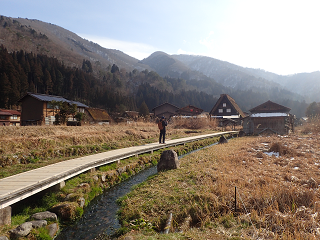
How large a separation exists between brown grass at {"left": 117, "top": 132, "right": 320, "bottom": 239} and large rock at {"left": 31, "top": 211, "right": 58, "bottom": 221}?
1696 millimetres

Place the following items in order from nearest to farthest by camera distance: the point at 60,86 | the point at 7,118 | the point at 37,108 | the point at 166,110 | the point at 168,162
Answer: the point at 168,162 → the point at 37,108 → the point at 7,118 → the point at 166,110 → the point at 60,86

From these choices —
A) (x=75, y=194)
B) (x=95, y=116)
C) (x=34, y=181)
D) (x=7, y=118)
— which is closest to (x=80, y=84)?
(x=95, y=116)

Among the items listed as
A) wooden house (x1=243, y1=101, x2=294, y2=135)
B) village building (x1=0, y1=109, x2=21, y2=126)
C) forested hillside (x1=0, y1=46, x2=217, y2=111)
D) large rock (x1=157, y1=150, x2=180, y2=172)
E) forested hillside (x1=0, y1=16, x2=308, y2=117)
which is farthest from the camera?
forested hillside (x1=0, y1=16, x2=308, y2=117)

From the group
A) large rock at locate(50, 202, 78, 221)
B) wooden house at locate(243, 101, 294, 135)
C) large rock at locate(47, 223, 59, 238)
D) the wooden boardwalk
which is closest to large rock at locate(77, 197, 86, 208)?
large rock at locate(50, 202, 78, 221)

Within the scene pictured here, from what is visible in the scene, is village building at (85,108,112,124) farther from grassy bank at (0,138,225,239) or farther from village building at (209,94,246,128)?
grassy bank at (0,138,225,239)

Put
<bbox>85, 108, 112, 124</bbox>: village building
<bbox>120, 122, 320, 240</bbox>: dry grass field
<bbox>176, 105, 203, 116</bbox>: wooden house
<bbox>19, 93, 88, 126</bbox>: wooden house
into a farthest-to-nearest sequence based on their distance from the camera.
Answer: <bbox>176, 105, 203, 116</bbox>: wooden house, <bbox>85, 108, 112, 124</bbox>: village building, <bbox>19, 93, 88, 126</bbox>: wooden house, <bbox>120, 122, 320, 240</bbox>: dry grass field

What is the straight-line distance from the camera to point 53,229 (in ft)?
15.0

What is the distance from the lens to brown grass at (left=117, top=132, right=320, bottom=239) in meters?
3.75

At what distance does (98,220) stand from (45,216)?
1.30m

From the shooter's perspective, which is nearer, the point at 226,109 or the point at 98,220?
the point at 98,220

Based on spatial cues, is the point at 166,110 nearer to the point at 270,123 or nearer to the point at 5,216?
the point at 270,123

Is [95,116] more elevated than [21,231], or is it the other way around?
[95,116]

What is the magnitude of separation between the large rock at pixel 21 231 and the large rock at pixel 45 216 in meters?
0.51

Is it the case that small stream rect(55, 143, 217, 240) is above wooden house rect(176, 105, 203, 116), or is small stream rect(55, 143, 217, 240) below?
below
